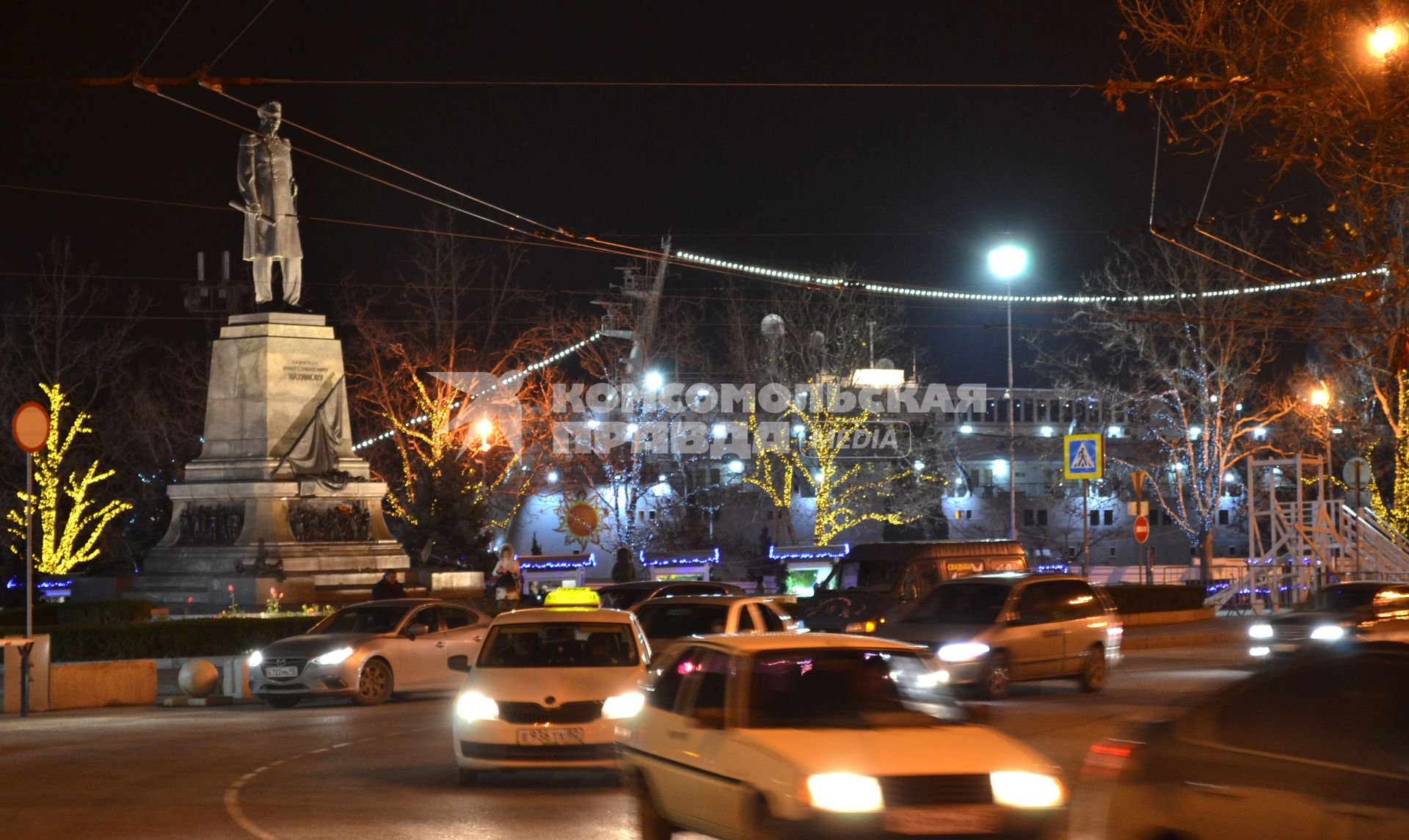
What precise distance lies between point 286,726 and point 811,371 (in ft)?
128

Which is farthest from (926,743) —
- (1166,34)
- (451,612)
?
(451,612)

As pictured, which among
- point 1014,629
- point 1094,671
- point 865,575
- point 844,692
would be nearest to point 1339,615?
point 1094,671

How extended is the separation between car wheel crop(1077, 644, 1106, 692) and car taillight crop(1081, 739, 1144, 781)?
13.6m

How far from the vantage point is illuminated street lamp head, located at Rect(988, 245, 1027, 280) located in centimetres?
4416

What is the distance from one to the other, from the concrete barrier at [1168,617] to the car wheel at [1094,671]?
47.3ft

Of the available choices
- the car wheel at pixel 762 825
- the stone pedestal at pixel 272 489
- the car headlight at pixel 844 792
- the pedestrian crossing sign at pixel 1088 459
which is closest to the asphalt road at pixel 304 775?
the car headlight at pixel 844 792

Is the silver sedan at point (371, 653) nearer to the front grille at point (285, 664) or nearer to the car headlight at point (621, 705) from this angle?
the front grille at point (285, 664)

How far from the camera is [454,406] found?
54.1 m

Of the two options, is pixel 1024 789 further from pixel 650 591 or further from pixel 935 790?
pixel 650 591

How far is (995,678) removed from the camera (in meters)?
19.1

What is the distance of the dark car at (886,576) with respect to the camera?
25.8m

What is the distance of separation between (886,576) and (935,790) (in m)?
19.3

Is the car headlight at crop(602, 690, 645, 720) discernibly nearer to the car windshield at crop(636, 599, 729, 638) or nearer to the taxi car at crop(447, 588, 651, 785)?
the taxi car at crop(447, 588, 651, 785)

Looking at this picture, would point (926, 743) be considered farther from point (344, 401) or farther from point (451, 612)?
point (344, 401)
